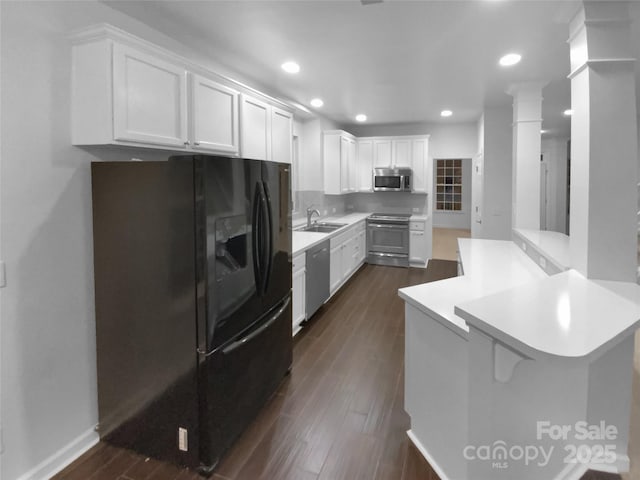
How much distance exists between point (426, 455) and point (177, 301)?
1.59 metres

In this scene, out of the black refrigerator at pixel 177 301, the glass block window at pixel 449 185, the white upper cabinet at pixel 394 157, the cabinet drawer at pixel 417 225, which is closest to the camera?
the black refrigerator at pixel 177 301

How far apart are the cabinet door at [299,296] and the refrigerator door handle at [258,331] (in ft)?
1.99

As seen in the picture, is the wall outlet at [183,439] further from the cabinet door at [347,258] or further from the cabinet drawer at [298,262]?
the cabinet door at [347,258]

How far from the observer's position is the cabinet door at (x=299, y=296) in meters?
3.43

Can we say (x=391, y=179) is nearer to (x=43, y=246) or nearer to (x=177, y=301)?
(x=177, y=301)

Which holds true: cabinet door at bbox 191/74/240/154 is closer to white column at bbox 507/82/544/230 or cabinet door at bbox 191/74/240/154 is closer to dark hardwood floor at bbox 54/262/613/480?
dark hardwood floor at bbox 54/262/613/480

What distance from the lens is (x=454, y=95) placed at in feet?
15.0

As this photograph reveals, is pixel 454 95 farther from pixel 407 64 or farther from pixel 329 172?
pixel 329 172

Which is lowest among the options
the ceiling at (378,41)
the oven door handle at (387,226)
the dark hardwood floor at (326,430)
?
the dark hardwood floor at (326,430)

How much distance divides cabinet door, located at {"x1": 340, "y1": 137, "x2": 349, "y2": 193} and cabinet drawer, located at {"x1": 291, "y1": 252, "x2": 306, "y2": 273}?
9.45 feet

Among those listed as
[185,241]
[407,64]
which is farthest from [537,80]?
[185,241]

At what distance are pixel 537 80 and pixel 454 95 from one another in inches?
38.7

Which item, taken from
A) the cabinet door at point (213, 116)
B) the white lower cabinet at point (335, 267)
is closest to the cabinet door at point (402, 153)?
the white lower cabinet at point (335, 267)

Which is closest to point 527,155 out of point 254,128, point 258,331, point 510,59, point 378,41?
point 510,59
